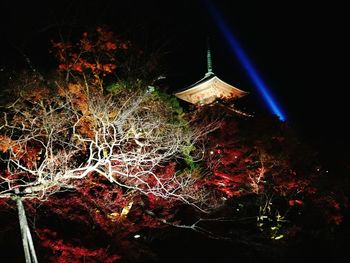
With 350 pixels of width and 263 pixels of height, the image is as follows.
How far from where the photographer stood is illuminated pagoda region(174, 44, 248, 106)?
25766 millimetres

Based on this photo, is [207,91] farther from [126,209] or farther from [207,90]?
[126,209]

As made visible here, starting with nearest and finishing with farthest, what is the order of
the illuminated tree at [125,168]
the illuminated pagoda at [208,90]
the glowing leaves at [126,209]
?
the illuminated tree at [125,168]
the glowing leaves at [126,209]
the illuminated pagoda at [208,90]

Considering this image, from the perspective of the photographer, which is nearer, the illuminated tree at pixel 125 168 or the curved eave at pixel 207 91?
the illuminated tree at pixel 125 168

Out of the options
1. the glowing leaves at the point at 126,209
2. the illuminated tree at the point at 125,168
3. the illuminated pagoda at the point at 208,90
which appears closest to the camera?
the illuminated tree at the point at 125,168

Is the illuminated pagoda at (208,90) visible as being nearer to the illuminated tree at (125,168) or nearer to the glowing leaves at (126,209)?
the illuminated tree at (125,168)

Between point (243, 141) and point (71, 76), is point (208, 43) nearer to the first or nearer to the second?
point (243, 141)

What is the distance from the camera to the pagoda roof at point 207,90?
25.8m

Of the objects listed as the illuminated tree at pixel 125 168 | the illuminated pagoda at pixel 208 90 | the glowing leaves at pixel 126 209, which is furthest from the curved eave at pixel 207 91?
the glowing leaves at pixel 126 209

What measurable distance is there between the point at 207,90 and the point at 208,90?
8 centimetres

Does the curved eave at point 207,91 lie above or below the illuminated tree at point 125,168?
above

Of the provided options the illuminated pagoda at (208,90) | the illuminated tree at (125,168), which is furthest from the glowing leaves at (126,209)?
the illuminated pagoda at (208,90)

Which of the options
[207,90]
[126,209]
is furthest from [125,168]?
[207,90]

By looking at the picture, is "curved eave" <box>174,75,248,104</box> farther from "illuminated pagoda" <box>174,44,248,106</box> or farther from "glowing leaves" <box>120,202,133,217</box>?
"glowing leaves" <box>120,202,133,217</box>

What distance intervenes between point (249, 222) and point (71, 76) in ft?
34.0
